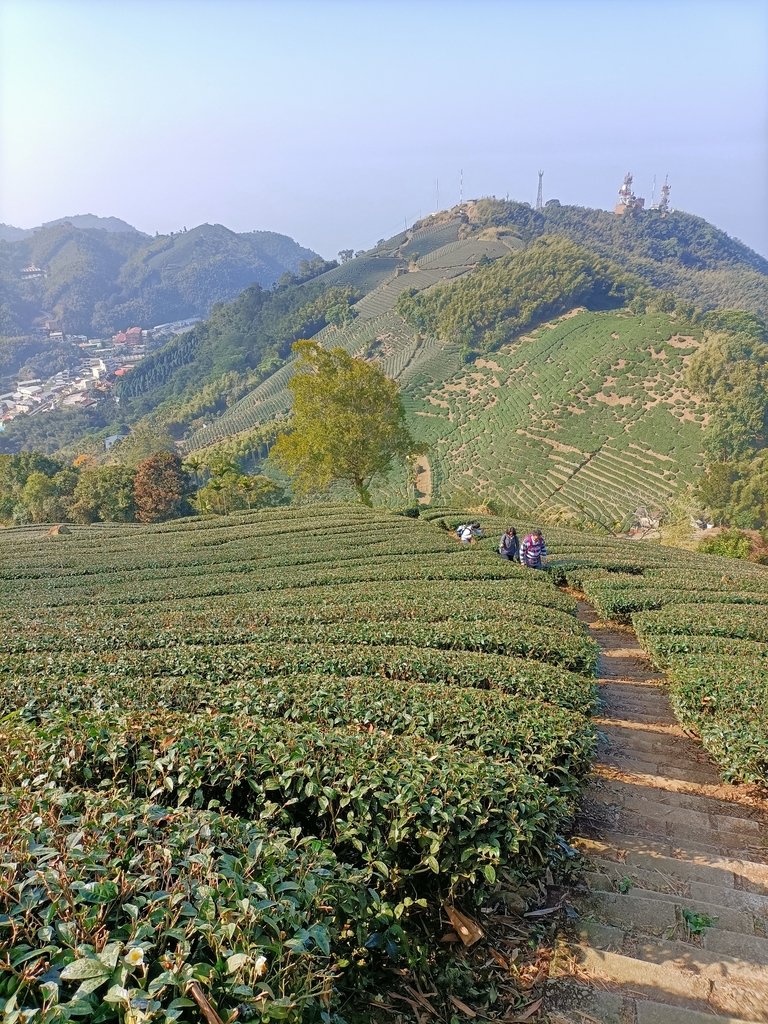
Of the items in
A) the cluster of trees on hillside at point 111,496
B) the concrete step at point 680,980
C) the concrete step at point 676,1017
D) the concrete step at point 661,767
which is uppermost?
the concrete step at point 676,1017

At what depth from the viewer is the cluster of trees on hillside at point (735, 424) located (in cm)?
5306

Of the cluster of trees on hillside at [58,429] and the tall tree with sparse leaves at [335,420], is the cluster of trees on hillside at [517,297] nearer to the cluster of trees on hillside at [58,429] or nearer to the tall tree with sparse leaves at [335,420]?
the cluster of trees on hillside at [58,429]

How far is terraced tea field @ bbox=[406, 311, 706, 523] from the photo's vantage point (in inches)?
2731

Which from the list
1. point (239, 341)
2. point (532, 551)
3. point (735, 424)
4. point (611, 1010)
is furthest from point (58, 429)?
point (611, 1010)

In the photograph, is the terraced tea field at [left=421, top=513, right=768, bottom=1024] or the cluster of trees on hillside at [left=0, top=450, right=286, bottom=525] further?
the cluster of trees on hillside at [left=0, top=450, right=286, bottom=525]

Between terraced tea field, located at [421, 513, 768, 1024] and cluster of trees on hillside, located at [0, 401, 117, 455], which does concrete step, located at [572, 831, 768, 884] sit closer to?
terraced tea field, located at [421, 513, 768, 1024]

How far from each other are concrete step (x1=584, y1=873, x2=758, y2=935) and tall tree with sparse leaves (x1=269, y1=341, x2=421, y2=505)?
27045mm

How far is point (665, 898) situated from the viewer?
436 centimetres

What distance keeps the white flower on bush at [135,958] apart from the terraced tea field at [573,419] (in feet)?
207

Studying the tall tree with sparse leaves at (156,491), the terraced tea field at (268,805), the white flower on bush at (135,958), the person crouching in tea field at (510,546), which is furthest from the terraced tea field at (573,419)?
the white flower on bush at (135,958)

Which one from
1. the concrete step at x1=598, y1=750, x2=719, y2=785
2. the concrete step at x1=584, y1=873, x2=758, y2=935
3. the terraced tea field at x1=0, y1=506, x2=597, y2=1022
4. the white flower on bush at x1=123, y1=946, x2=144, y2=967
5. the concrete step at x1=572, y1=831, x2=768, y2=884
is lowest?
the concrete step at x1=598, y1=750, x2=719, y2=785

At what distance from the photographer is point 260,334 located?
17312 centimetres

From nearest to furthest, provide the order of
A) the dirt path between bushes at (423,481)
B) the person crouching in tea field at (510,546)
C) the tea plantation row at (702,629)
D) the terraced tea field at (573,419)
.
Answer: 1. the tea plantation row at (702,629)
2. the person crouching in tea field at (510,546)
3. the terraced tea field at (573,419)
4. the dirt path between bushes at (423,481)

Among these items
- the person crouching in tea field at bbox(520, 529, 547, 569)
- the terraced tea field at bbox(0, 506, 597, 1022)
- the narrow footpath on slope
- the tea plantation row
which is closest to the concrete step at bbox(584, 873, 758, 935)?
the narrow footpath on slope
